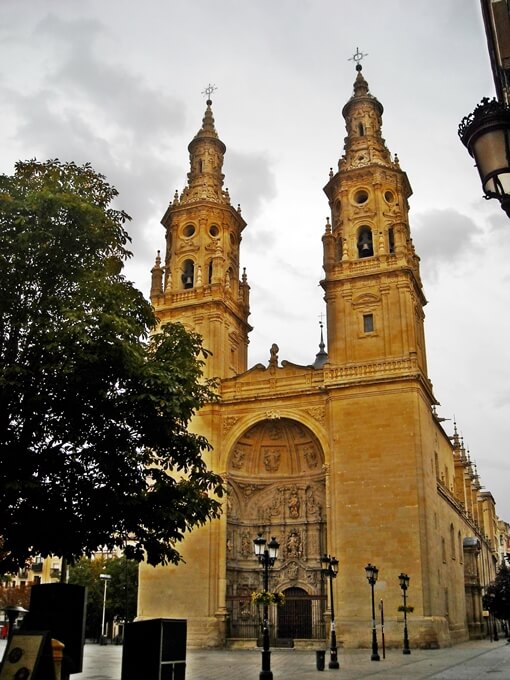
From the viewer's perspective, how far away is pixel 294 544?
3828 centimetres

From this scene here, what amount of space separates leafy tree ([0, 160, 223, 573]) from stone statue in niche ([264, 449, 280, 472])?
23.6 m

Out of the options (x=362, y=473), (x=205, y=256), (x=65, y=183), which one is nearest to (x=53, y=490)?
(x=65, y=183)

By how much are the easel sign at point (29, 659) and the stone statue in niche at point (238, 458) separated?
29.6 m

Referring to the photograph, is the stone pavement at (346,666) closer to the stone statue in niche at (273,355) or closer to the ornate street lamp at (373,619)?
the ornate street lamp at (373,619)

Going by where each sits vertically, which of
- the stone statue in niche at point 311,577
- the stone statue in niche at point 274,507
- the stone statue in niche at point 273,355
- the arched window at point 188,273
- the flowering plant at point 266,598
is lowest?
the flowering plant at point 266,598

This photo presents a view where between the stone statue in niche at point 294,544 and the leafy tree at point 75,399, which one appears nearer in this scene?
the leafy tree at point 75,399

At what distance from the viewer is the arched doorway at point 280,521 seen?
36.7 m

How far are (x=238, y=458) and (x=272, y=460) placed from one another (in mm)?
1927

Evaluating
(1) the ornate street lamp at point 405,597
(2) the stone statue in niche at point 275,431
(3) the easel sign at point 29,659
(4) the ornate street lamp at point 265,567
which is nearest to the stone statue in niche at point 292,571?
(2) the stone statue in niche at point 275,431

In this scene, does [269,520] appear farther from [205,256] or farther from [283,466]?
[205,256]

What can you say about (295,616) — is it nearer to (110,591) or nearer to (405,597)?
(405,597)

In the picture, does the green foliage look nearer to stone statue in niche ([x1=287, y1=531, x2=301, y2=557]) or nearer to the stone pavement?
stone statue in niche ([x1=287, y1=531, x2=301, y2=557])

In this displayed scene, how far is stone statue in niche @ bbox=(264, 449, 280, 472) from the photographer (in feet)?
131

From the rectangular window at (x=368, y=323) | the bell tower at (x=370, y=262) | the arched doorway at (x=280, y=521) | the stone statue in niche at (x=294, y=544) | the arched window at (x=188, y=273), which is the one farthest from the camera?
the arched window at (x=188, y=273)
